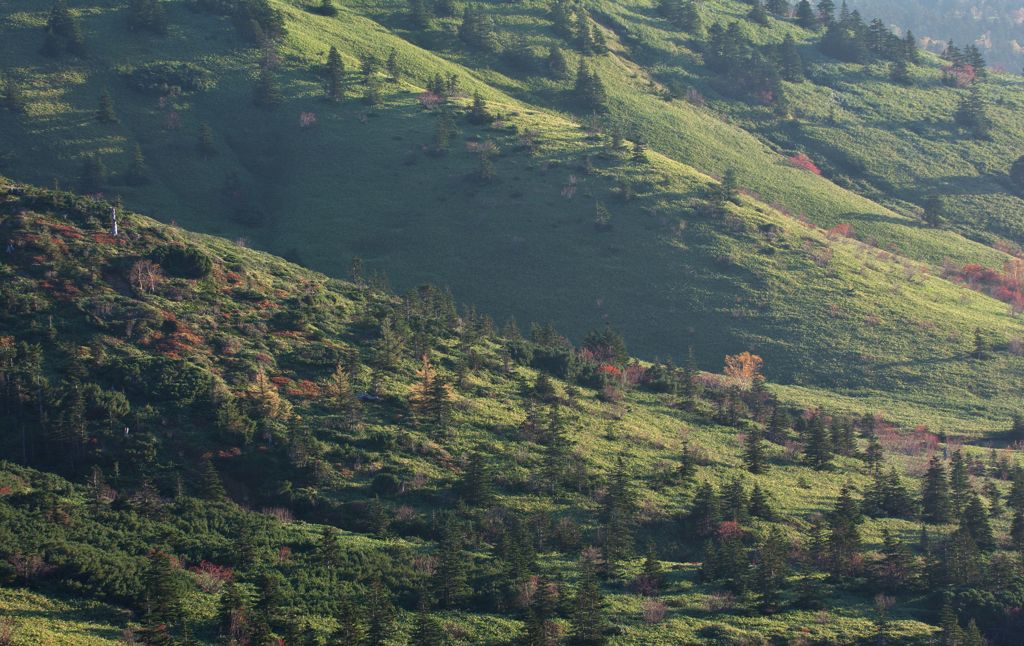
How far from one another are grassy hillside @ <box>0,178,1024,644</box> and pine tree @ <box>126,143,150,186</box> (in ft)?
157

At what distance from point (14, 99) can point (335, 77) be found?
170 ft

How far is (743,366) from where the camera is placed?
91.0m

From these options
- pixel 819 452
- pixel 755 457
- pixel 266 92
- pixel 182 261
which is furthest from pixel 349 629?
pixel 266 92

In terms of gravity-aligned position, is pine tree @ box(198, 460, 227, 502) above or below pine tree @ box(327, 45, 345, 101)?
below

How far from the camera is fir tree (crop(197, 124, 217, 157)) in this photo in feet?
403

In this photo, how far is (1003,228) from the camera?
5561 inches

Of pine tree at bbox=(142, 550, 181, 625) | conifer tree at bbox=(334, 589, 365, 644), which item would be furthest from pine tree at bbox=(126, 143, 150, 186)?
conifer tree at bbox=(334, 589, 365, 644)

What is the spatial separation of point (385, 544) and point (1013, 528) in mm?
41456

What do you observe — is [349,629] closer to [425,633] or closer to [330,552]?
[425,633]

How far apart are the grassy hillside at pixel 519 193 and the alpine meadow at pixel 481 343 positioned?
0.66 m

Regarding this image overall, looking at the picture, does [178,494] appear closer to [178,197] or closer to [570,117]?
[178,197]

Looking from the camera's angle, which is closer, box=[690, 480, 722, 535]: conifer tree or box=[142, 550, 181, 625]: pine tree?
box=[142, 550, 181, 625]: pine tree

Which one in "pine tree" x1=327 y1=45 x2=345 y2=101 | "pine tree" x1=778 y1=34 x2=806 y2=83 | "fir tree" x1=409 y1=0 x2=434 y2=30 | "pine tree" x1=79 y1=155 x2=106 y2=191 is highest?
"pine tree" x1=778 y1=34 x2=806 y2=83

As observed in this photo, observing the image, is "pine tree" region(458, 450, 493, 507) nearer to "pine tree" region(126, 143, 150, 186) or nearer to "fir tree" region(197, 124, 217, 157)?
"pine tree" region(126, 143, 150, 186)
